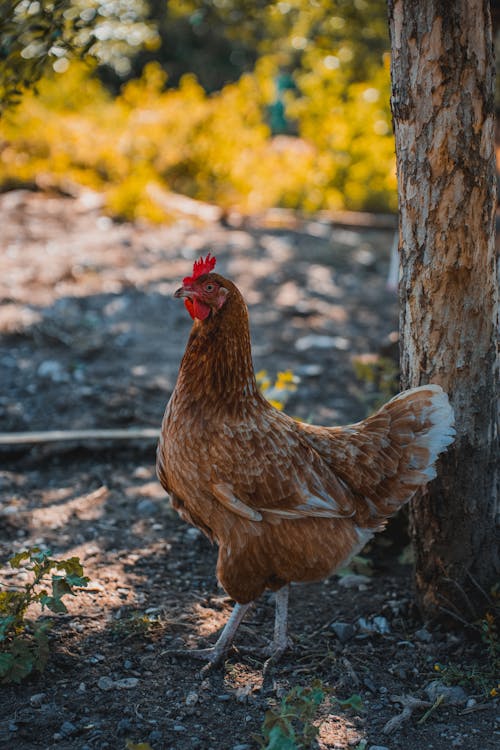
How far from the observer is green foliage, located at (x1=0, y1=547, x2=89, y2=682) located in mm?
2555

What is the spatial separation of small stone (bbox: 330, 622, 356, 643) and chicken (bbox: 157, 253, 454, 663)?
0.93ft

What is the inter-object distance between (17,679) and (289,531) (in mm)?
1096

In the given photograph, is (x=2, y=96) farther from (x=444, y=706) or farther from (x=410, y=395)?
(x=444, y=706)

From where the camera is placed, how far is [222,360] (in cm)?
290

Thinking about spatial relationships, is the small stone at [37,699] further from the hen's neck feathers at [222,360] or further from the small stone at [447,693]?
the small stone at [447,693]

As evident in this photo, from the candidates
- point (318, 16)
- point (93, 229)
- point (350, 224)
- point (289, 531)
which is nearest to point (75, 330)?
point (93, 229)

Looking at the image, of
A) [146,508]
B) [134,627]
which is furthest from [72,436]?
[134,627]

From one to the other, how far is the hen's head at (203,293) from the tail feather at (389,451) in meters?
0.67

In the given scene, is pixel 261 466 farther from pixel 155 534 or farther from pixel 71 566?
pixel 155 534

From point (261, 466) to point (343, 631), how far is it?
0.89 meters

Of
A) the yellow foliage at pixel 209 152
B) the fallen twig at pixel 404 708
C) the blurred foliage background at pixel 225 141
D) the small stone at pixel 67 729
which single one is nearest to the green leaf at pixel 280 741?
the fallen twig at pixel 404 708

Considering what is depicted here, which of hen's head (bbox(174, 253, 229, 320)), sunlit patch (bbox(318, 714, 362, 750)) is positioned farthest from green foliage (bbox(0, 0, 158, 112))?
sunlit patch (bbox(318, 714, 362, 750))

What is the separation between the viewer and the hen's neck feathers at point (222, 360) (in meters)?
2.88

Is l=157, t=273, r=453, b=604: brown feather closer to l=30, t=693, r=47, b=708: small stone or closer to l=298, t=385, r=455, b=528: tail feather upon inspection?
l=298, t=385, r=455, b=528: tail feather
